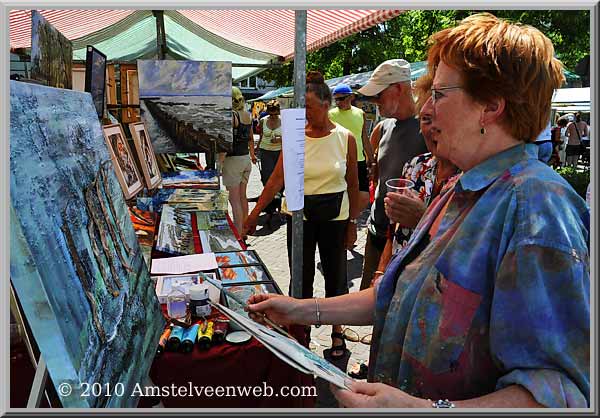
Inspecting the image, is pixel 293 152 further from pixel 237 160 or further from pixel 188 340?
pixel 237 160

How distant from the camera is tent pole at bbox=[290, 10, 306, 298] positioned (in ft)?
6.41

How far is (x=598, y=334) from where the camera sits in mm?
912

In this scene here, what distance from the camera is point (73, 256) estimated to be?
1.02 meters

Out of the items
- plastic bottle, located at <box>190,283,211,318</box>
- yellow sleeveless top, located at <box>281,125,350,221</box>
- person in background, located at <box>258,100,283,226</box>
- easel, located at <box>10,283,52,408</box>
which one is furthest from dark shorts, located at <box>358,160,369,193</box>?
person in background, located at <box>258,100,283,226</box>

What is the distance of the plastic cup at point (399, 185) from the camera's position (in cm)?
211

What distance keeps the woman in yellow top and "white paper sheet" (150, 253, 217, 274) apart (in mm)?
709

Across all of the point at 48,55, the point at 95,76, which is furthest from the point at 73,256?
the point at 95,76

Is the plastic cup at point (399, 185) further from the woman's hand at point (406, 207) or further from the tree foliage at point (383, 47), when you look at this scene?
the tree foliage at point (383, 47)

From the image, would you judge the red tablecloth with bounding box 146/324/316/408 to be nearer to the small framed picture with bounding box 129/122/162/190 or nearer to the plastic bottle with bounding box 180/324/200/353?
the plastic bottle with bounding box 180/324/200/353

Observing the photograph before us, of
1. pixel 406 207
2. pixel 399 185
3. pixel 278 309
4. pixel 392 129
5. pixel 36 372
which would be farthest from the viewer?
pixel 392 129

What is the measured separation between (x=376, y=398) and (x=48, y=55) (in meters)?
1.92

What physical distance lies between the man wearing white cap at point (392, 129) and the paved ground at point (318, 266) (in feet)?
2.38

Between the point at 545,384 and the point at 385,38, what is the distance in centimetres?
2227

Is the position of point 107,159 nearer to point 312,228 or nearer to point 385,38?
point 312,228
